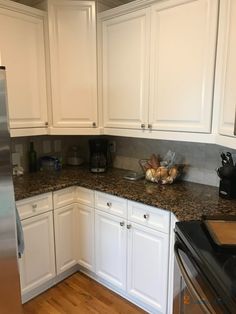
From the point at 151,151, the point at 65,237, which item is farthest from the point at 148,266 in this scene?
the point at 151,151

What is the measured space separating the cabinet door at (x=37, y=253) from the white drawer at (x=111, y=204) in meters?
0.41

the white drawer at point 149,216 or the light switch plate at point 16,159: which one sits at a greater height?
the light switch plate at point 16,159

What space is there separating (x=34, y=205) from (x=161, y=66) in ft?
4.57

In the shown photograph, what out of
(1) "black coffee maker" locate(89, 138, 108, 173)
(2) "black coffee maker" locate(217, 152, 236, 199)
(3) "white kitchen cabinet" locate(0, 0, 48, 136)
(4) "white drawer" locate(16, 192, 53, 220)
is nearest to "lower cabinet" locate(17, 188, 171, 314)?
(4) "white drawer" locate(16, 192, 53, 220)

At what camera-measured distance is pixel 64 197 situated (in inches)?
83.2

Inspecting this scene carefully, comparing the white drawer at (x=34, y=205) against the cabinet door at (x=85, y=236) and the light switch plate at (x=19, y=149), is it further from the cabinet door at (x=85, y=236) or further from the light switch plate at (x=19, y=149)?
the light switch plate at (x=19, y=149)

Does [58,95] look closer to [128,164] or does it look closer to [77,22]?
[77,22]

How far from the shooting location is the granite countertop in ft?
5.10

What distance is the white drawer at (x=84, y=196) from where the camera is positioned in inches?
82.0

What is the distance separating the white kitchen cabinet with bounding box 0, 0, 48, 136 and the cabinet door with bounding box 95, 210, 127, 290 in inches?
37.6

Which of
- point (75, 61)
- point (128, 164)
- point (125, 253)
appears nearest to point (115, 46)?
point (75, 61)

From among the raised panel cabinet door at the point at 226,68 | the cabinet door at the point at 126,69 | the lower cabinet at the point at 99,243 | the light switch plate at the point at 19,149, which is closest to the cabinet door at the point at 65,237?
the lower cabinet at the point at 99,243

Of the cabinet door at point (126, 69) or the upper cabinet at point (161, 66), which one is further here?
the cabinet door at point (126, 69)

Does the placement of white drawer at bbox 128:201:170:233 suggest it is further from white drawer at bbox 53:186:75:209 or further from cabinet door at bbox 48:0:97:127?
cabinet door at bbox 48:0:97:127
